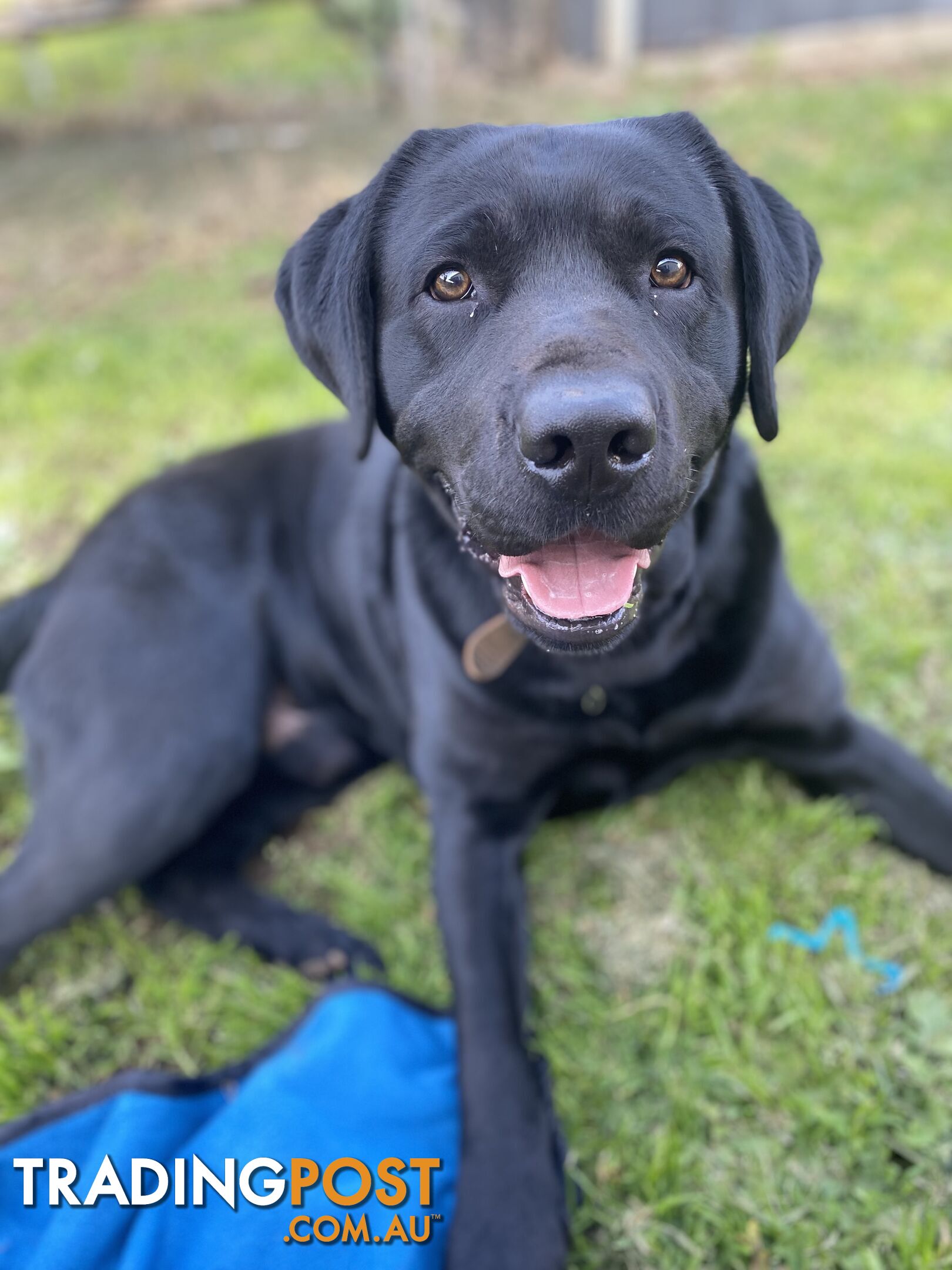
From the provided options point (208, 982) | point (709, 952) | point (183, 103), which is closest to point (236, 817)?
point (208, 982)

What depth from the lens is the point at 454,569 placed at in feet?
6.21

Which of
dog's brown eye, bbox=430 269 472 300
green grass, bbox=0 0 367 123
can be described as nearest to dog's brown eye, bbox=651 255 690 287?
dog's brown eye, bbox=430 269 472 300

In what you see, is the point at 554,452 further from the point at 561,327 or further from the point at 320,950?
the point at 320,950

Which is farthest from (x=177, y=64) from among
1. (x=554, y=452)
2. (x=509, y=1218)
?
(x=509, y=1218)

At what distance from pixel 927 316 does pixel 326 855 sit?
337cm

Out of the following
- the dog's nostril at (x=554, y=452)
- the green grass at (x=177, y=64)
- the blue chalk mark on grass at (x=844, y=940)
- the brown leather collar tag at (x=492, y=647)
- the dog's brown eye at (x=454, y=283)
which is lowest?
the blue chalk mark on grass at (x=844, y=940)

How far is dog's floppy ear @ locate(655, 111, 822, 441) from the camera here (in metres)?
1.62

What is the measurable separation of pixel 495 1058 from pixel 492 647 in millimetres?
696

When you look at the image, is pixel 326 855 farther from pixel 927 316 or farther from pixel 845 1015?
pixel 927 316

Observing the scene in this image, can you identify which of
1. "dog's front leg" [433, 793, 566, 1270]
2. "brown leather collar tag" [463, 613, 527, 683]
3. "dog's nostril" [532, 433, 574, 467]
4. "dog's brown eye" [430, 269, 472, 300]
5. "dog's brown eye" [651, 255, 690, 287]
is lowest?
"dog's front leg" [433, 793, 566, 1270]

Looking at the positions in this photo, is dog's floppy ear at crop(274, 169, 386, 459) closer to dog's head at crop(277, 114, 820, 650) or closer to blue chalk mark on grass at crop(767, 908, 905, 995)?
dog's head at crop(277, 114, 820, 650)

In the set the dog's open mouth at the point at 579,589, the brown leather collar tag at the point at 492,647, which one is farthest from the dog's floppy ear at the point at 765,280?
the brown leather collar tag at the point at 492,647

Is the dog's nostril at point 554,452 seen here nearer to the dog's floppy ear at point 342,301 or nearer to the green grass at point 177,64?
the dog's floppy ear at point 342,301

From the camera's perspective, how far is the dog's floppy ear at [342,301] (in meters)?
1.66
